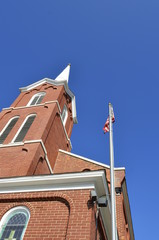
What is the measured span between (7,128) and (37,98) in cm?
531

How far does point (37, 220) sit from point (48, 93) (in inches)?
593

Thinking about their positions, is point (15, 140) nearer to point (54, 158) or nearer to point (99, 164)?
point (54, 158)

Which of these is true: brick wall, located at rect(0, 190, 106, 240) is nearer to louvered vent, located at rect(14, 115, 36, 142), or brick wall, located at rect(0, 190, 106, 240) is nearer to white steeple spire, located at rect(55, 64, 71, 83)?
louvered vent, located at rect(14, 115, 36, 142)

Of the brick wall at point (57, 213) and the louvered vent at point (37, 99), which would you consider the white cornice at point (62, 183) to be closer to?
the brick wall at point (57, 213)

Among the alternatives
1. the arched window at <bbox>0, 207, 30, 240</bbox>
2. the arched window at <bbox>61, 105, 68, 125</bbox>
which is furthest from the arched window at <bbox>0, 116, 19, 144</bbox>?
the arched window at <bbox>0, 207, 30, 240</bbox>

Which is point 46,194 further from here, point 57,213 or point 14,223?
point 14,223

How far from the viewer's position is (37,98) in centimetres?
2238

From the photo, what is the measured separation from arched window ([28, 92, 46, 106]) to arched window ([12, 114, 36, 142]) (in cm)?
318

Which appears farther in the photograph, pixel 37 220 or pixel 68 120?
pixel 68 120

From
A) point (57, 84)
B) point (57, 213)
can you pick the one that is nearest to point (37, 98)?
point (57, 84)

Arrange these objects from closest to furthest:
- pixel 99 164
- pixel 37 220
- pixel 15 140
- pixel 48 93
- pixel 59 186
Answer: pixel 37 220, pixel 59 186, pixel 15 140, pixel 99 164, pixel 48 93

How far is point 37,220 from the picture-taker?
8.34m

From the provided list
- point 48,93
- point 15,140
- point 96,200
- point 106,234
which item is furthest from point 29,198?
point 48,93

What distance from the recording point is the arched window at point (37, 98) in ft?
70.8
